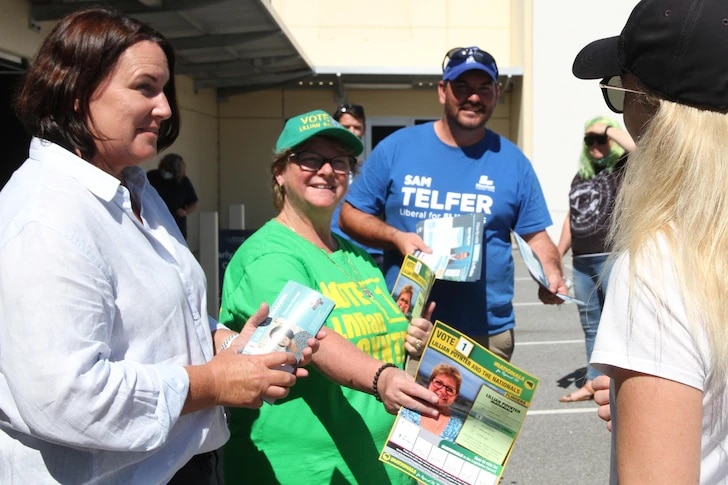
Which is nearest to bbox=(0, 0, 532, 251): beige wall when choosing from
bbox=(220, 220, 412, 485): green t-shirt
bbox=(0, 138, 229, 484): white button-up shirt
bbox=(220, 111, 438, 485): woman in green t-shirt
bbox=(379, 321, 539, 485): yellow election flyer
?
bbox=(220, 111, 438, 485): woman in green t-shirt

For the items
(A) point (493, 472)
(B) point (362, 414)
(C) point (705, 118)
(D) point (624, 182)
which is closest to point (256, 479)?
(B) point (362, 414)

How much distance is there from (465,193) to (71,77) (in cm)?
237

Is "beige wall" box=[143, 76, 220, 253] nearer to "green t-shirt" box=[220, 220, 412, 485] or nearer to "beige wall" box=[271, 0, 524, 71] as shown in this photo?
"beige wall" box=[271, 0, 524, 71]

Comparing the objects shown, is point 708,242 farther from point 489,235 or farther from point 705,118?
point 489,235

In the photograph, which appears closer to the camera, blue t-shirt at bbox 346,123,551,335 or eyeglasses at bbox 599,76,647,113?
eyeglasses at bbox 599,76,647,113

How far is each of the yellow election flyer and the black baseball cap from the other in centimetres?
94

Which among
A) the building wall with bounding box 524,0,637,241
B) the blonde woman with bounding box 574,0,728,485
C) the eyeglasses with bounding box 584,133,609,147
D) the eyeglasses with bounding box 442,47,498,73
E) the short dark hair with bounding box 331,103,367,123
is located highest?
the building wall with bounding box 524,0,637,241

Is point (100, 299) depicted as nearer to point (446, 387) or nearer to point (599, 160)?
point (446, 387)

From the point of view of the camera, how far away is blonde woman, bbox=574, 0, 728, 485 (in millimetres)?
1339

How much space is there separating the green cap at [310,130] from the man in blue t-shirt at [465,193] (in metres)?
1.01

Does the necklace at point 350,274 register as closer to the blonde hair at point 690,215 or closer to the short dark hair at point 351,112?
the blonde hair at point 690,215

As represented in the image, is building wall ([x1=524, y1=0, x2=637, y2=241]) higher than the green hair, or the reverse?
building wall ([x1=524, y1=0, x2=637, y2=241])

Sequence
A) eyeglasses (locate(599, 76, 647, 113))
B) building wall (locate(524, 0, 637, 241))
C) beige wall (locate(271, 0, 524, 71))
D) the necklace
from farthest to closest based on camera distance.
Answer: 1. beige wall (locate(271, 0, 524, 71))
2. building wall (locate(524, 0, 637, 241))
3. the necklace
4. eyeglasses (locate(599, 76, 647, 113))

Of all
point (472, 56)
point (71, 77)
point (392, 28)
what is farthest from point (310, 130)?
point (392, 28)
